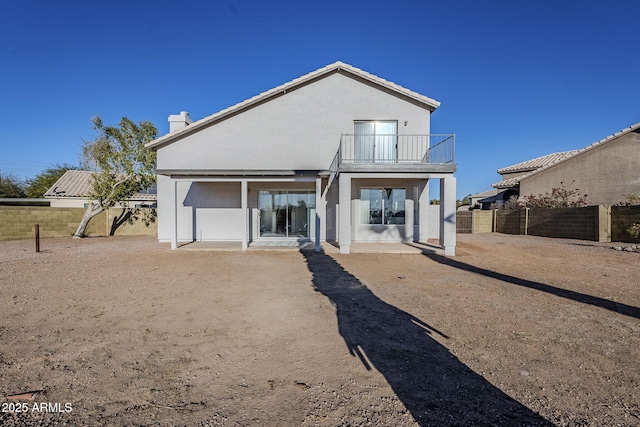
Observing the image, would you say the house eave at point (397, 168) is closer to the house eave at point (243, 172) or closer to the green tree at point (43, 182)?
the house eave at point (243, 172)

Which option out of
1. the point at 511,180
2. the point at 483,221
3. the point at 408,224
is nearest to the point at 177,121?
the point at 408,224

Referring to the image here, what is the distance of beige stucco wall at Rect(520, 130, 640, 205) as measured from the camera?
17859 mm

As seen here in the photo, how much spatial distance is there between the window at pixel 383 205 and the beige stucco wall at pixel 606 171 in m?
14.4

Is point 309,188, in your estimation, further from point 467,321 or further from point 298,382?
point 298,382

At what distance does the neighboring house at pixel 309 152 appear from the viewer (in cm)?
1299

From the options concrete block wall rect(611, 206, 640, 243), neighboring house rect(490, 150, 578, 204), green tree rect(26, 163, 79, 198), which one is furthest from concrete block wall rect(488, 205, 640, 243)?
green tree rect(26, 163, 79, 198)

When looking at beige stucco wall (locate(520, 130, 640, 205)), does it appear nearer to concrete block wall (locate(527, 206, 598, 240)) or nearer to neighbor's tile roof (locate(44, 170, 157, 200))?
concrete block wall (locate(527, 206, 598, 240))

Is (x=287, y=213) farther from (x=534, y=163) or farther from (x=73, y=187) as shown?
(x=534, y=163)

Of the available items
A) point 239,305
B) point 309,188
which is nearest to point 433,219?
point 309,188

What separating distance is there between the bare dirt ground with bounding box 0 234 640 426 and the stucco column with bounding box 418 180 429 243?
6.09 meters

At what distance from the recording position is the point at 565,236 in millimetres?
15961

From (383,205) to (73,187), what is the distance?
25667 mm

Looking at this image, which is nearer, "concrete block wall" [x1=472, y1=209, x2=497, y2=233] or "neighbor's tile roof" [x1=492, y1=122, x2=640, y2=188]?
"neighbor's tile roof" [x1=492, y1=122, x2=640, y2=188]

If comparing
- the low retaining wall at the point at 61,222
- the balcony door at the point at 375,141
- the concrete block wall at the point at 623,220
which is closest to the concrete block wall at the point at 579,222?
the concrete block wall at the point at 623,220
